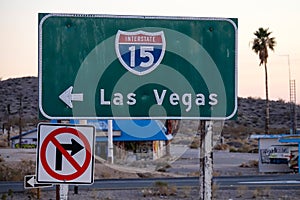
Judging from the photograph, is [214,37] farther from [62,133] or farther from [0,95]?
[0,95]

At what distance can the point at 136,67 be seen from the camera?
261 inches

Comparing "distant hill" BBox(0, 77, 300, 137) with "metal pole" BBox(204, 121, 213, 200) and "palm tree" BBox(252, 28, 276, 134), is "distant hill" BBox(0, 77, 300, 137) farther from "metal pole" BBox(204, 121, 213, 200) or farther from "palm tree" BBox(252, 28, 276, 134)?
"metal pole" BBox(204, 121, 213, 200)

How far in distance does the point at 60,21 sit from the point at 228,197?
19.7 metres

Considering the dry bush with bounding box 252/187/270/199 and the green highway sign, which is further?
the dry bush with bounding box 252/187/270/199

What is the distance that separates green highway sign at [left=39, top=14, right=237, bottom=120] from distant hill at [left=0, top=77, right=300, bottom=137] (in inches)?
3925

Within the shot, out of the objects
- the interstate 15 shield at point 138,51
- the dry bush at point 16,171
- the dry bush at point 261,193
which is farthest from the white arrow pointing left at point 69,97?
the dry bush at point 16,171

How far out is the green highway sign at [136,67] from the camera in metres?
6.61

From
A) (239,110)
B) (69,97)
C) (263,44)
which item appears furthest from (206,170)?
(239,110)

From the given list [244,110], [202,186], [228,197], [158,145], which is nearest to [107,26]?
[202,186]

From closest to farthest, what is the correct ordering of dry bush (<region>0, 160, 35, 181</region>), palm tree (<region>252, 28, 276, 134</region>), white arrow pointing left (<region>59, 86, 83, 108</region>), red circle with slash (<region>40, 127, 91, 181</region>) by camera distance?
red circle with slash (<region>40, 127, 91, 181</region>), white arrow pointing left (<region>59, 86, 83, 108</region>), dry bush (<region>0, 160, 35, 181</region>), palm tree (<region>252, 28, 276, 134</region>)

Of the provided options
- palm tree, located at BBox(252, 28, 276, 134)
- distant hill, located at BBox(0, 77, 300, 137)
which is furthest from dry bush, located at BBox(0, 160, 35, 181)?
distant hill, located at BBox(0, 77, 300, 137)

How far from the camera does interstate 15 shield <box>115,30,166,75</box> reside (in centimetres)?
662

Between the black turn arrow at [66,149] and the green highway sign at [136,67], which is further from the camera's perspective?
A: the green highway sign at [136,67]

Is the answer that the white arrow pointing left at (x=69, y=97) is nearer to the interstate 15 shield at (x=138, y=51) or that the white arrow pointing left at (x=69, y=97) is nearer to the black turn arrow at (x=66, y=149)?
the black turn arrow at (x=66, y=149)
